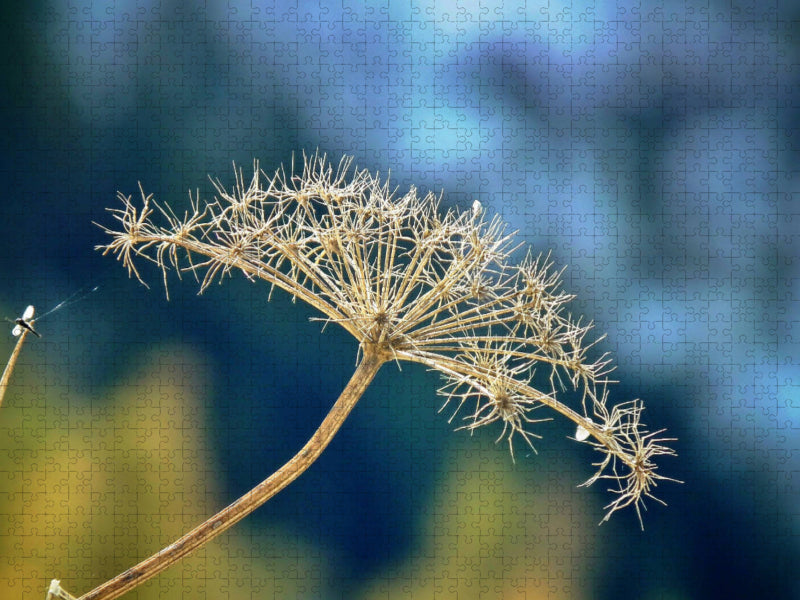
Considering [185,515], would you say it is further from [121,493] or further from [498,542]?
[498,542]

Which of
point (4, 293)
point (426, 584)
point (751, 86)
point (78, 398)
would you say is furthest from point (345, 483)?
point (751, 86)

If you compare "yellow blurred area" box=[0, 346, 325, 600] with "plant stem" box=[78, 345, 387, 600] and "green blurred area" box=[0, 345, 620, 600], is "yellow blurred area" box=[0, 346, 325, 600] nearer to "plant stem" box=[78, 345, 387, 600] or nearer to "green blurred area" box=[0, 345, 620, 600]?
"green blurred area" box=[0, 345, 620, 600]

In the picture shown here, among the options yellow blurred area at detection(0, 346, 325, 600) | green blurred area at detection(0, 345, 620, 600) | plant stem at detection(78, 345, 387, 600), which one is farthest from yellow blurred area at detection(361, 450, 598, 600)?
plant stem at detection(78, 345, 387, 600)

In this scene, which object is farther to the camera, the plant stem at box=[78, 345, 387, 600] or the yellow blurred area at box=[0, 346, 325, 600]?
the yellow blurred area at box=[0, 346, 325, 600]

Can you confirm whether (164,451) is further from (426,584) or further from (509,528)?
(509,528)

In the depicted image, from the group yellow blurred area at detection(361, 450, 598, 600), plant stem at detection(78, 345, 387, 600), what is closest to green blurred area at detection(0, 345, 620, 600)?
yellow blurred area at detection(361, 450, 598, 600)

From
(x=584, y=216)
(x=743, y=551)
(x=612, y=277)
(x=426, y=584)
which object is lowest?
(x=426, y=584)

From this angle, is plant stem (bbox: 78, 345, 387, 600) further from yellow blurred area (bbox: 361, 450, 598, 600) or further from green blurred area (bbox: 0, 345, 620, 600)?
yellow blurred area (bbox: 361, 450, 598, 600)
